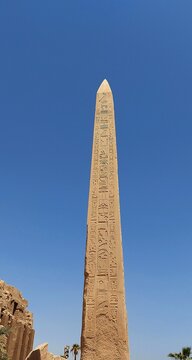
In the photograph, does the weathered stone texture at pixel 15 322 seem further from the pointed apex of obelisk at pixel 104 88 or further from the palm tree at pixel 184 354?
the pointed apex of obelisk at pixel 104 88

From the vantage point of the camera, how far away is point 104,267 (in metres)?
5.43

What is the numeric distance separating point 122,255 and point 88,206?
3.28 ft

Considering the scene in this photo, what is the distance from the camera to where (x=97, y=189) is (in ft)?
20.2

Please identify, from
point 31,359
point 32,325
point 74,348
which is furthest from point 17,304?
point 31,359

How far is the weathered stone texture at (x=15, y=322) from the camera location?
23938 mm

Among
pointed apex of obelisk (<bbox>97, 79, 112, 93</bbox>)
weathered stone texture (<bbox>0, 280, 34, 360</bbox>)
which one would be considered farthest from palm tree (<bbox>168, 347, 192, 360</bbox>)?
pointed apex of obelisk (<bbox>97, 79, 112, 93</bbox>)

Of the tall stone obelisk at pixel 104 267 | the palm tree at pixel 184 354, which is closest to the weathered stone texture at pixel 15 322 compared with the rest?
the palm tree at pixel 184 354

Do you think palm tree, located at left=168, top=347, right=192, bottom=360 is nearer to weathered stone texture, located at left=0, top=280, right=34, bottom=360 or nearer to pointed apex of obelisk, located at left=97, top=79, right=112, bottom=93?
weathered stone texture, located at left=0, top=280, right=34, bottom=360

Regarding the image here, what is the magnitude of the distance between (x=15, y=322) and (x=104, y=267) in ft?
73.1

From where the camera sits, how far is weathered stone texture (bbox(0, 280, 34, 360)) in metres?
23.9

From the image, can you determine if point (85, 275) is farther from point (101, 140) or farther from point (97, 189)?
point (101, 140)

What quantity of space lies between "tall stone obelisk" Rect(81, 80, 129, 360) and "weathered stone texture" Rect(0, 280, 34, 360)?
64.0ft

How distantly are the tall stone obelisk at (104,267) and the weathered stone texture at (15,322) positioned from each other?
1950cm

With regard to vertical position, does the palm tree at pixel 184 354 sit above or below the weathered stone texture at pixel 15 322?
below
